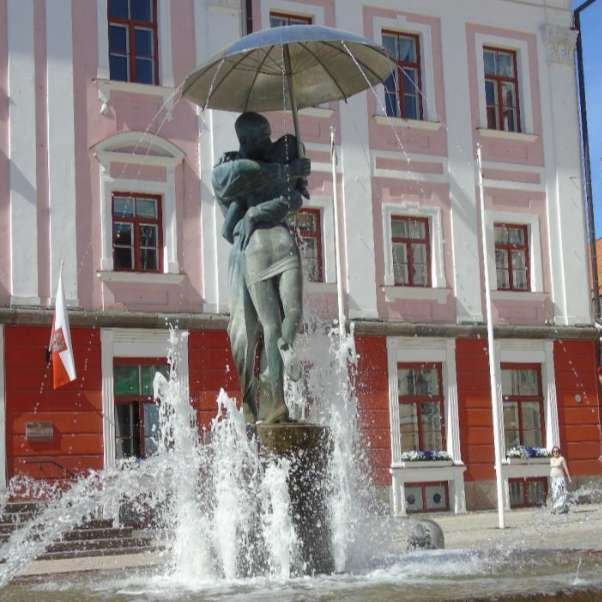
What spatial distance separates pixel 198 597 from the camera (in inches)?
266

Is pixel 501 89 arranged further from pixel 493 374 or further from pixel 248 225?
pixel 248 225

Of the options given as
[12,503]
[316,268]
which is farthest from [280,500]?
[316,268]

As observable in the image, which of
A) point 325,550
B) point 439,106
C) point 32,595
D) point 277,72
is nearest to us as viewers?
point 32,595

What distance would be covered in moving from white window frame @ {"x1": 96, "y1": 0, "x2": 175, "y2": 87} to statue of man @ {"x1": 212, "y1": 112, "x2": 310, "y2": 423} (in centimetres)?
1335

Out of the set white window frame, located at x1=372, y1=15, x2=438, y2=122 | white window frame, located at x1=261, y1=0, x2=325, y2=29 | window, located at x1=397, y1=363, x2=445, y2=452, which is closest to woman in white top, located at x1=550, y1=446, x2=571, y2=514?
window, located at x1=397, y1=363, x2=445, y2=452

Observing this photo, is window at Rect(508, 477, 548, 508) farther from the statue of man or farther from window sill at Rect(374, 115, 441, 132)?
the statue of man

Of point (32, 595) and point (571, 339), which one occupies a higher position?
point (571, 339)

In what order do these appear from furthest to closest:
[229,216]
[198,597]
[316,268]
Result: [316,268]
[229,216]
[198,597]

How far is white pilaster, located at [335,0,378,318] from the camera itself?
→ 2316 centimetres

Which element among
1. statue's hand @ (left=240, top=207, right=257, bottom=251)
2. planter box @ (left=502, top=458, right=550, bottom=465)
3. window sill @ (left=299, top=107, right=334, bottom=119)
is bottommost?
planter box @ (left=502, top=458, right=550, bottom=465)

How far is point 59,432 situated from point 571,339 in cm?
1090

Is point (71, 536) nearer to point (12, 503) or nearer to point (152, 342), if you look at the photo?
point (12, 503)

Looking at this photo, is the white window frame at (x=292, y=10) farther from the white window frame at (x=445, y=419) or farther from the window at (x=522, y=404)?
the window at (x=522, y=404)

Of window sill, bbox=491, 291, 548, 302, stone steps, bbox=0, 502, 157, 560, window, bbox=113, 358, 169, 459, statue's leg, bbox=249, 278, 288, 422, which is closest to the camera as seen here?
statue's leg, bbox=249, 278, 288, 422
